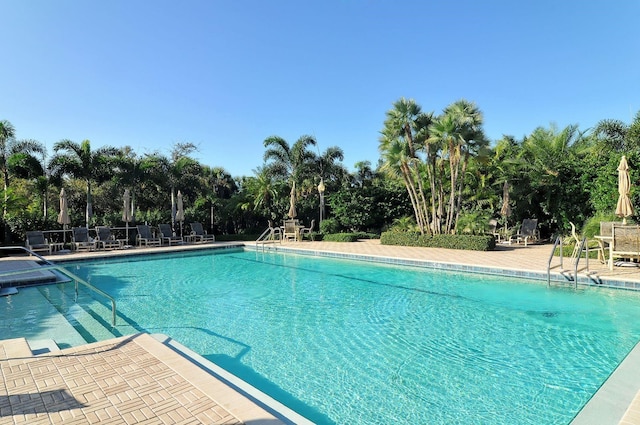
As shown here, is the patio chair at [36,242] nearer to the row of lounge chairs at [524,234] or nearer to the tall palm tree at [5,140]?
the tall palm tree at [5,140]

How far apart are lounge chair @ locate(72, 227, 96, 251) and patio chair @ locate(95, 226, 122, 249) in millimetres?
327

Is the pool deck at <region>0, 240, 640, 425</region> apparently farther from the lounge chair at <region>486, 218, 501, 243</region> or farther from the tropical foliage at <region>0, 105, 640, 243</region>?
the lounge chair at <region>486, 218, 501, 243</region>

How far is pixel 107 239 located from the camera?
1639cm

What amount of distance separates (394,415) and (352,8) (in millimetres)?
14286

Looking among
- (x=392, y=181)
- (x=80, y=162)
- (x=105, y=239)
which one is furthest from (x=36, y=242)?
(x=392, y=181)

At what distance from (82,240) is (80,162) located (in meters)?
3.93

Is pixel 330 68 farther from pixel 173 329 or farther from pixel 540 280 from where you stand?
pixel 173 329

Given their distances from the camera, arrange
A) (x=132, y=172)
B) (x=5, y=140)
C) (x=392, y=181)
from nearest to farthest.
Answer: (x=5, y=140)
(x=132, y=172)
(x=392, y=181)

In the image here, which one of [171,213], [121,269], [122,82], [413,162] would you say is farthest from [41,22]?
[413,162]

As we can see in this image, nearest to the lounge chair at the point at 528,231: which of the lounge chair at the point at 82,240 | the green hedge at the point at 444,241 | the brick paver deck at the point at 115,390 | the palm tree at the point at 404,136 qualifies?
the green hedge at the point at 444,241

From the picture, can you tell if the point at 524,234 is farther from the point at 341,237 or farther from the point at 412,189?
the point at 341,237

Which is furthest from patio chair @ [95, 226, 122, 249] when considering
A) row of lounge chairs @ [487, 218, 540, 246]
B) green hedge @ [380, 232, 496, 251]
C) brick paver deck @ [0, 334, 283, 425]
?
row of lounge chairs @ [487, 218, 540, 246]

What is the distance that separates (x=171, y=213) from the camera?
19344 millimetres

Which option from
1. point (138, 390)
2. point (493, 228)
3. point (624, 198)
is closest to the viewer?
point (138, 390)
